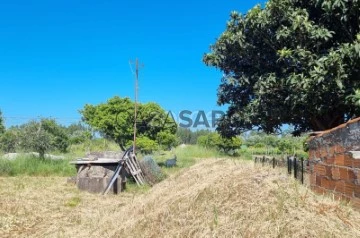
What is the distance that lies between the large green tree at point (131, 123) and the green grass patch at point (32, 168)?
5913 mm

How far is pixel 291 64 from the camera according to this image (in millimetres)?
6770

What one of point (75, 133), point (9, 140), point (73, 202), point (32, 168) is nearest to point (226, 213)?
point (73, 202)

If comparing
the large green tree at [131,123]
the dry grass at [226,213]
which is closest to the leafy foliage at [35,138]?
the large green tree at [131,123]

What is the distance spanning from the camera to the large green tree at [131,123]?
19062 millimetres

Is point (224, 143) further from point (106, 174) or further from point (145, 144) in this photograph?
point (106, 174)

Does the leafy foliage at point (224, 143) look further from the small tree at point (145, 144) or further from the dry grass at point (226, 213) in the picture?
the dry grass at point (226, 213)

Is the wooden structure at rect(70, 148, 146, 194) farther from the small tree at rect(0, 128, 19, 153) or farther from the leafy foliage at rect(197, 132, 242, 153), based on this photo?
the leafy foliage at rect(197, 132, 242, 153)

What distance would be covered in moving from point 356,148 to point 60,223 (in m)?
4.47

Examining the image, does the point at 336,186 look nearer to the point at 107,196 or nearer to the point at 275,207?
the point at 275,207

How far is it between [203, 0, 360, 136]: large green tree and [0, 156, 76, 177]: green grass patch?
6.80m

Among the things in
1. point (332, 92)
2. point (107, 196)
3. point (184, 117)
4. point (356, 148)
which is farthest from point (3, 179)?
point (356, 148)

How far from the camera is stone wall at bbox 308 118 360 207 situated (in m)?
3.37

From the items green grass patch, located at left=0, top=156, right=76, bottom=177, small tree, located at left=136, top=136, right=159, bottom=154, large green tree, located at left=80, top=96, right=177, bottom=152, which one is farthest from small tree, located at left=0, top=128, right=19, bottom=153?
small tree, located at left=136, top=136, right=159, bottom=154

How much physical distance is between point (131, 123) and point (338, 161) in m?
15.9
